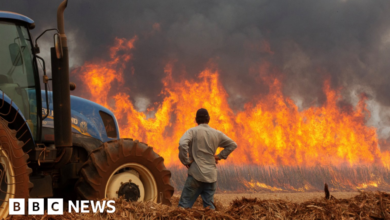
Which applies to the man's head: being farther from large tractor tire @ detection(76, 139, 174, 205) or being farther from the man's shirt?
large tractor tire @ detection(76, 139, 174, 205)

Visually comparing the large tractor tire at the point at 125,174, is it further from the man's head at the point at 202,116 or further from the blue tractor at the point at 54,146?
the man's head at the point at 202,116

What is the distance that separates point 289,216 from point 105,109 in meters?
4.82

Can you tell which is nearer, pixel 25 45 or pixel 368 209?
pixel 368 209

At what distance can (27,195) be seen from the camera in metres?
5.21

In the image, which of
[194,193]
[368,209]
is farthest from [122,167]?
[368,209]

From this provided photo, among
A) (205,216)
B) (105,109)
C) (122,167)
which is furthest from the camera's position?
(105,109)

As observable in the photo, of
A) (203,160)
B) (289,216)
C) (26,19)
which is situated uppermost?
(26,19)

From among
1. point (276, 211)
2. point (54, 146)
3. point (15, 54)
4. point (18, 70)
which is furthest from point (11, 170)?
point (276, 211)

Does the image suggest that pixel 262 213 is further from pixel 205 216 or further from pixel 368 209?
pixel 368 209

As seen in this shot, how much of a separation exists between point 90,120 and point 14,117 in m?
2.37

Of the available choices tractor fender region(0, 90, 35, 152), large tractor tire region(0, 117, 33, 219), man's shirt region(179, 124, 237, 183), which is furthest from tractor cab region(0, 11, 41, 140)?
man's shirt region(179, 124, 237, 183)

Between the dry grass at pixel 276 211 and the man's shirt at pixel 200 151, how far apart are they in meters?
0.84

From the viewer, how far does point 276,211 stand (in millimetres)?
5371

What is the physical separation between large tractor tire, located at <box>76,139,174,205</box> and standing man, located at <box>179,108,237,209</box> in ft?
3.40
